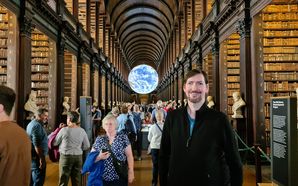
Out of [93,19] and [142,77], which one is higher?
[93,19]

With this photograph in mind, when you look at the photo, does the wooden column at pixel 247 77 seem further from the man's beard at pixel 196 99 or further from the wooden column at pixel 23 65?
the man's beard at pixel 196 99

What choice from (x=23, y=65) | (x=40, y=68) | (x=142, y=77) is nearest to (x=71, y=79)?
(x=40, y=68)

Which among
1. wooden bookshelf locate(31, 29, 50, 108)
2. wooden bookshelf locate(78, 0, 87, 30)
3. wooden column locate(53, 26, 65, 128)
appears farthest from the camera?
wooden bookshelf locate(78, 0, 87, 30)

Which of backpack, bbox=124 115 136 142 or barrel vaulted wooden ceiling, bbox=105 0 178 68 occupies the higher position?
barrel vaulted wooden ceiling, bbox=105 0 178 68

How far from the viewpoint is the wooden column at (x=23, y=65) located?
24.6 ft

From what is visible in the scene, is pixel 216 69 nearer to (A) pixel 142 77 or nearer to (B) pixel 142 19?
(B) pixel 142 19

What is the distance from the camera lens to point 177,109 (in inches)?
94.3

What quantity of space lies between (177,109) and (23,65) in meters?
6.13

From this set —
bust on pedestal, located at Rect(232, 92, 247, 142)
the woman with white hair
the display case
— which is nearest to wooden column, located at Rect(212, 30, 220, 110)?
the display case

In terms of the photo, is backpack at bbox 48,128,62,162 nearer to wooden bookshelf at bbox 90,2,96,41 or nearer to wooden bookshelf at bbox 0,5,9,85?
wooden bookshelf at bbox 0,5,9,85

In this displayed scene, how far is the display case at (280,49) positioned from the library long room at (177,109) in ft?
0.08

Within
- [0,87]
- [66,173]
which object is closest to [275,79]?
[66,173]

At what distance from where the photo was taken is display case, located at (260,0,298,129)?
28.4ft

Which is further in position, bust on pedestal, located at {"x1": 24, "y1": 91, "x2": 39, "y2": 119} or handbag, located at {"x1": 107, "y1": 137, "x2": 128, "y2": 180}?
bust on pedestal, located at {"x1": 24, "y1": 91, "x2": 39, "y2": 119}
